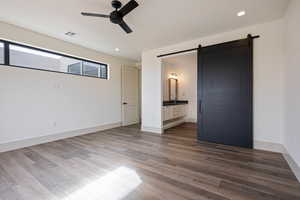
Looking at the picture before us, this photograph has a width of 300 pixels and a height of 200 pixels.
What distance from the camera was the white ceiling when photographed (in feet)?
7.73

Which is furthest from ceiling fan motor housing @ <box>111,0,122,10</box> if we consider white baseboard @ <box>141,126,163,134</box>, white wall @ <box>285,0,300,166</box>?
white baseboard @ <box>141,126,163,134</box>

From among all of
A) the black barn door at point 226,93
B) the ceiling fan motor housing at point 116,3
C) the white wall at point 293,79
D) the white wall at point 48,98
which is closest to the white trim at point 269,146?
the black barn door at point 226,93

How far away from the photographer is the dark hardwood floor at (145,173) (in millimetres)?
1695

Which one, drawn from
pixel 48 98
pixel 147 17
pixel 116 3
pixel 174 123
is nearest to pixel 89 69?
pixel 48 98

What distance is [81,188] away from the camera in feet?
5.93

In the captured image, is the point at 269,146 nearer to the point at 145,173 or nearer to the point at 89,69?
the point at 145,173

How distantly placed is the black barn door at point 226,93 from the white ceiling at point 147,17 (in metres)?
0.54

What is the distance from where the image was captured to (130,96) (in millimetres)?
6059

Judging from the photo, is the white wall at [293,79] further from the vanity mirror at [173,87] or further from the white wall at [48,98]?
the white wall at [48,98]

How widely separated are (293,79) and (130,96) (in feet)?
16.2

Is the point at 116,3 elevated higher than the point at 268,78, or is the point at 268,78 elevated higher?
the point at 116,3

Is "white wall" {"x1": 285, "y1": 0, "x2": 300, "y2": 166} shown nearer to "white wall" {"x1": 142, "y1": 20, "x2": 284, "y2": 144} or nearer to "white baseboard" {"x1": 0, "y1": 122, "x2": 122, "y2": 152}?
"white wall" {"x1": 142, "y1": 20, "x2": 284, "y2": 144}

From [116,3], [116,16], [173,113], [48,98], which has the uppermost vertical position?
[116,3]

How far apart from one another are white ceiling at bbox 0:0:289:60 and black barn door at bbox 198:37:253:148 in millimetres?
536
